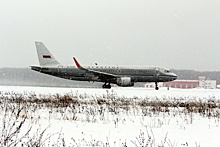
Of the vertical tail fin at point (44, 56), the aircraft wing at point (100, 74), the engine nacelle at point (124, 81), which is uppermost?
the vertical tail fin at point (44, 56)

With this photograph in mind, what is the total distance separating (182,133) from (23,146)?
3365 mm

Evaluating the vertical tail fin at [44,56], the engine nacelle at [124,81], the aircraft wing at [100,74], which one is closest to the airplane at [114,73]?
the aircraft wing at [100,74]

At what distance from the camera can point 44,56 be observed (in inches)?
1453

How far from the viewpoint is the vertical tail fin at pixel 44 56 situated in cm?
3666

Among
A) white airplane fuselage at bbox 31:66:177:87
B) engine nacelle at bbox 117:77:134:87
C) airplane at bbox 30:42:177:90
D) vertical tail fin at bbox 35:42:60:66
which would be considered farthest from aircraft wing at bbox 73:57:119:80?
vertical tail fin at bbox 35:42:60:66

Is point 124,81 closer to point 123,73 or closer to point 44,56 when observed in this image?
point 123,73

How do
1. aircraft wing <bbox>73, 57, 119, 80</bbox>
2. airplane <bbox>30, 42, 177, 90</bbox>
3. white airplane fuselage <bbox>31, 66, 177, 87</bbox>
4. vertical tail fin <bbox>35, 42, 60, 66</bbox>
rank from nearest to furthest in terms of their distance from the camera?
aircraft wing <bbox>73, 57, 119, 80</bbox> → airplane <bbox>30, 42, 177, 90</bbox> → white airplane fuselage <bbox>31, 66, 177, 87</bbox> → vertical tail fin <bbox>35, 42, 60, 66</bbox>

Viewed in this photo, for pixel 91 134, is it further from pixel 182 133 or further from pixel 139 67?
pixel 139 67

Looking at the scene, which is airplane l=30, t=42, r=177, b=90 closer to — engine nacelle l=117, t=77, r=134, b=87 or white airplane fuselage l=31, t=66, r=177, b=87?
white airplane fuselage l=31, t=66, r=177, b=87

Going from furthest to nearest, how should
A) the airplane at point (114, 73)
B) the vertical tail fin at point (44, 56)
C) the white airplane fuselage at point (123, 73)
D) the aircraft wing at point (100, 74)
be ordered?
the vertical tail fin at point (44, 56) < the white airplane fuselage at point (123, 73) < the airplane at point (114, 73) < the aircraft wing at point (100, 74)

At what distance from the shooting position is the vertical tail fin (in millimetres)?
36656

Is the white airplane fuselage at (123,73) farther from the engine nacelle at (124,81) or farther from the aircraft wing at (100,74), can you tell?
the engine nacelle at (124,81)

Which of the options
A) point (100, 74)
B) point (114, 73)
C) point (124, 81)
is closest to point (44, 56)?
point (100, 74)

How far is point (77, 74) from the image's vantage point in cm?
3422
